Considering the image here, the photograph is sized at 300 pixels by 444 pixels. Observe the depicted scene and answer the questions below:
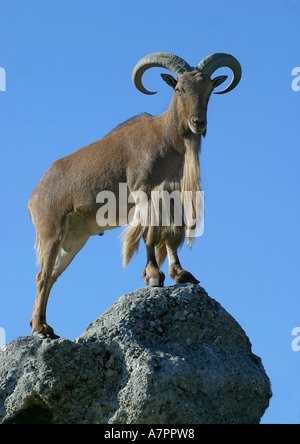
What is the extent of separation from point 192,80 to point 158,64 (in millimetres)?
695

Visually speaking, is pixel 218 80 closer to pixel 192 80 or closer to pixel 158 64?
pixel 192 80

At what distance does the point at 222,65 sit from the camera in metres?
10.5

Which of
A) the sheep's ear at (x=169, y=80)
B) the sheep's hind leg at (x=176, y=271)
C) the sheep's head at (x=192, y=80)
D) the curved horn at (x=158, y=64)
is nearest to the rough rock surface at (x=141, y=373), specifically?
the sheep's hind leg at (x=176, y=271)

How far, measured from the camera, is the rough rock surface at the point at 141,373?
307 inches

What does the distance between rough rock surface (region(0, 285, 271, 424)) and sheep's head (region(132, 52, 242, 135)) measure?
97.7 inches

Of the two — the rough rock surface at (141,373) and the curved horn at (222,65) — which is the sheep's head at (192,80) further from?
the rough rock surface at (141,373)

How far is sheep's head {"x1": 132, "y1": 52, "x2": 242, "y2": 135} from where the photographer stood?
991 centimetres

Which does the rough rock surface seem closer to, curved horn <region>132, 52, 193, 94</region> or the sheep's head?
the sheep's head

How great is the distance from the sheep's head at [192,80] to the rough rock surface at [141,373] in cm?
248

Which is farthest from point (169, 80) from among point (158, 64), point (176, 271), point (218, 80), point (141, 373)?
point (141, 373)
